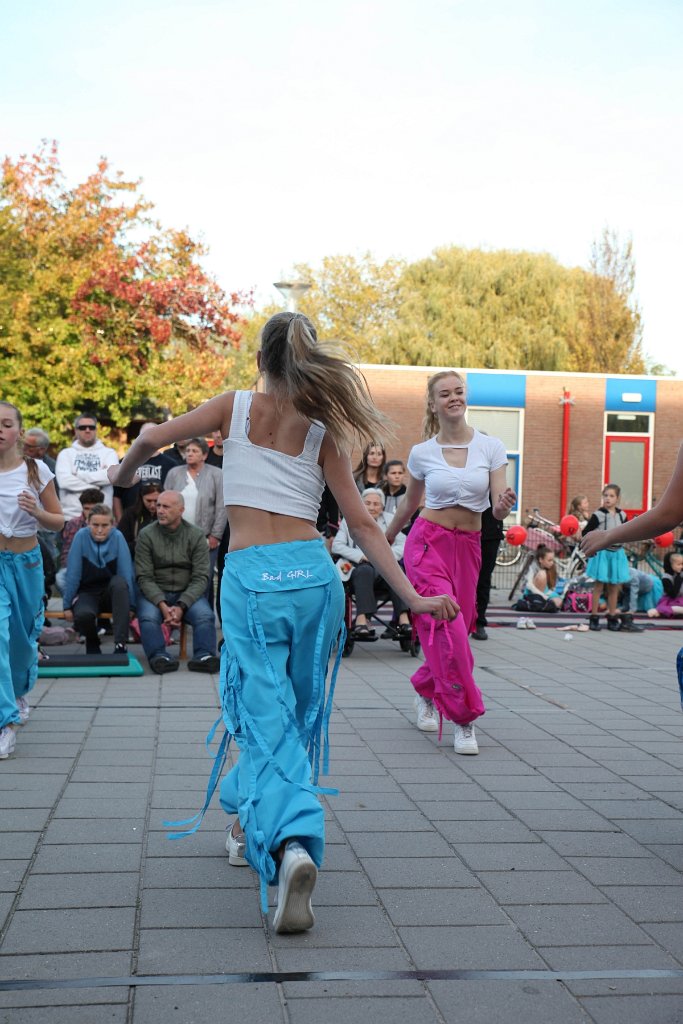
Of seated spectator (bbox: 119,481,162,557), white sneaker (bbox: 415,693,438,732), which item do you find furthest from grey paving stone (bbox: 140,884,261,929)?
seated spectator (bbox: 119,481,162,557)

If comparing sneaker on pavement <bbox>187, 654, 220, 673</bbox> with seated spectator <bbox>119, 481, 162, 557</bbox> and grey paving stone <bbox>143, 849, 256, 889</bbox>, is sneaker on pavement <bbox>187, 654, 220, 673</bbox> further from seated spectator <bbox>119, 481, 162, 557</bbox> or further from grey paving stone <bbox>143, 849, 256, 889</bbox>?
grey paving stone <bbox>143, 849, 256, 889</bbox>

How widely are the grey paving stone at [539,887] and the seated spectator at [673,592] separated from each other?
35.3 feet

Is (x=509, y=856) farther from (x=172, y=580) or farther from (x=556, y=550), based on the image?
(x=556, y=550)

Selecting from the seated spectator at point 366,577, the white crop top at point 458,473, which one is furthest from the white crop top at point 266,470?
the seated spectator at point 366,577

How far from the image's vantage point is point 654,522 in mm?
4348

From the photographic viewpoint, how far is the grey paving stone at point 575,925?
3.52 m

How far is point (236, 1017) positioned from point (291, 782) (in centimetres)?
87

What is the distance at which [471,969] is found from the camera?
327cm

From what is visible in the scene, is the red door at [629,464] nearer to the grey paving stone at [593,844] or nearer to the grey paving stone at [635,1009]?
the grey paving stone at [593,844]

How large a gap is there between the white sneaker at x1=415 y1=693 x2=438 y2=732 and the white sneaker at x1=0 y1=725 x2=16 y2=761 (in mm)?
2395

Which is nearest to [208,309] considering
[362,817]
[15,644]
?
[15,644]

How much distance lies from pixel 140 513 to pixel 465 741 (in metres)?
5.67

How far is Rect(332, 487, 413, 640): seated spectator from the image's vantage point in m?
10.5

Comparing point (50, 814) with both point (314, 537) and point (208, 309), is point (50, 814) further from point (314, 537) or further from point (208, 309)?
point (208, 309)
